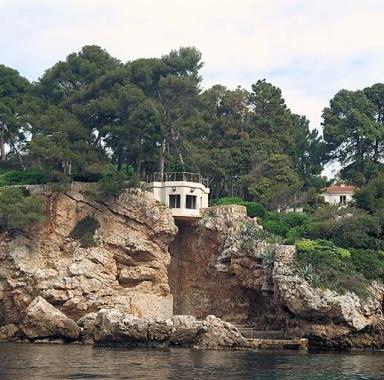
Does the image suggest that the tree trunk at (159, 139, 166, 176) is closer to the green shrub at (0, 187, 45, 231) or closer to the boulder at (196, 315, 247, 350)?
the green shrub at (0, 187, 45, 231)

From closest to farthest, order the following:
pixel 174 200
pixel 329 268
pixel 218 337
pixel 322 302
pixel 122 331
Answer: pixel 122 331 < pixel 218 337 < pixel 322 302 < pixel 329 268 < pixel 174 200

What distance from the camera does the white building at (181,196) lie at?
58344mm

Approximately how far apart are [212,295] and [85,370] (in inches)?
937

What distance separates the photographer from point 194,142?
67000 mm

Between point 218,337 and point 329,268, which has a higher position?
point 329,268

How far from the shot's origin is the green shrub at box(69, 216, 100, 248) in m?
54.6

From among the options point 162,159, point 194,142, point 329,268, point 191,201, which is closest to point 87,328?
point 191,201

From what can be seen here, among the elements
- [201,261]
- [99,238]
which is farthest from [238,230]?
[99,238]

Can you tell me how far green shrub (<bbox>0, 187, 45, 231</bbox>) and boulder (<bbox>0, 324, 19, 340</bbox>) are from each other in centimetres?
719

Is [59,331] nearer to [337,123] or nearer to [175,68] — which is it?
[175,68]

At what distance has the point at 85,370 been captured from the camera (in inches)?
1384

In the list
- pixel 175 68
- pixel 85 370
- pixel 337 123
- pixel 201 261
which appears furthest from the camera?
pixel 337 123

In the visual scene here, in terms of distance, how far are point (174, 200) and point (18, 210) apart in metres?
12.6

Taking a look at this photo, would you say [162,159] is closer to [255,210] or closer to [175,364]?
[255,210]
